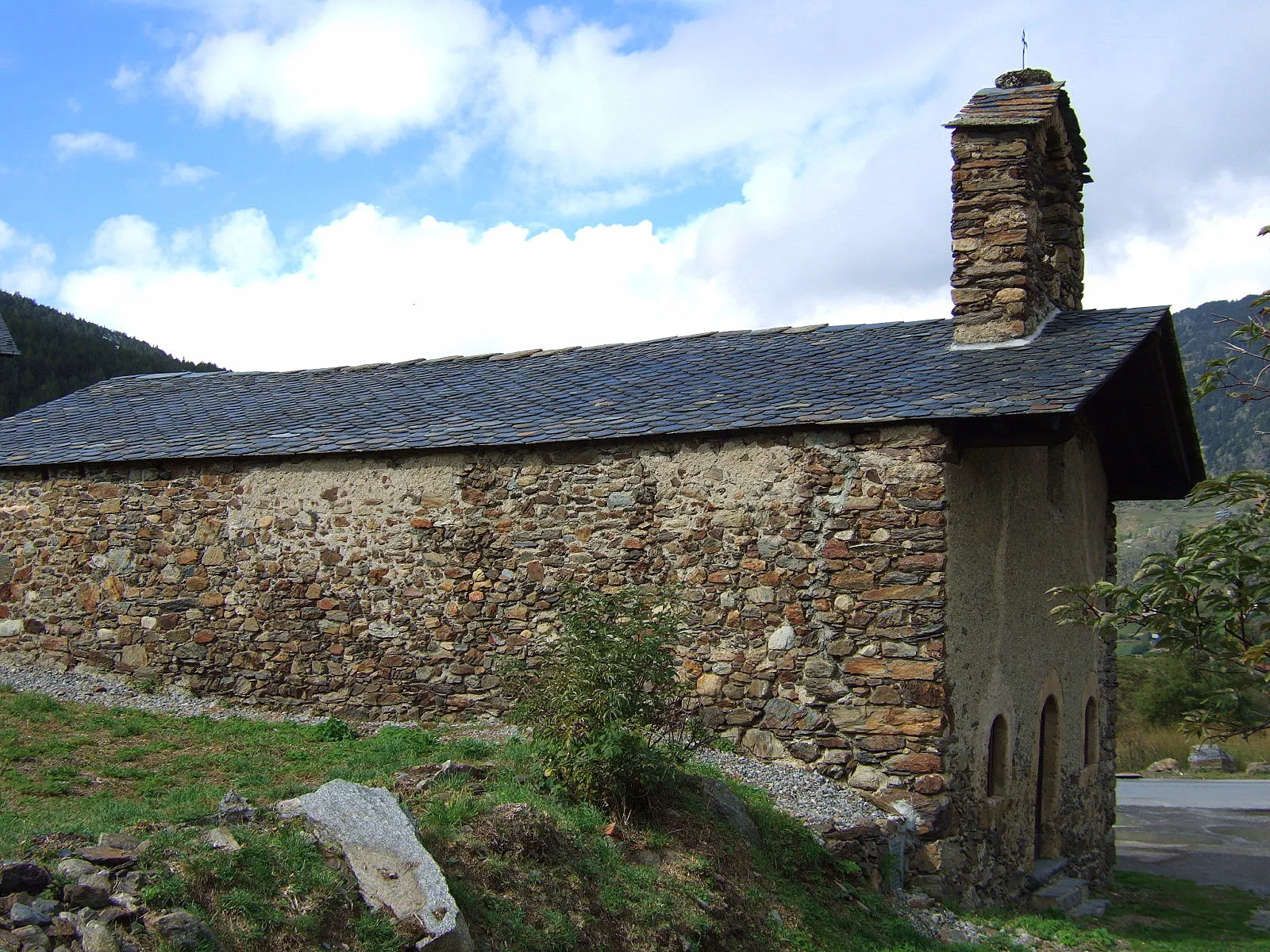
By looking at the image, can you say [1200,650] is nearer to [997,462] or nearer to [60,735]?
[997,462]

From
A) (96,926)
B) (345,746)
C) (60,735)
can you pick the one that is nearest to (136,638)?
(60,735)

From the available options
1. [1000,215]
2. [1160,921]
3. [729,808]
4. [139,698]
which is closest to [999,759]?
[1160,921]

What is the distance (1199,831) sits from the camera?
1504 centimetres

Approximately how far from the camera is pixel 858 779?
8477 mm

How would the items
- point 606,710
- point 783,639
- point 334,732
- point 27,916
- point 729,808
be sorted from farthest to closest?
point 334,732 → point 783,639 → point 729,808 → point 606,710 → point 27,916

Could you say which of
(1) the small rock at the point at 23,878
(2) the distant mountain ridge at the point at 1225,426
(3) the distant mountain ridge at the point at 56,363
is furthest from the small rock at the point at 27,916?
(2) the distant mountain ridge at the point at 1225,426

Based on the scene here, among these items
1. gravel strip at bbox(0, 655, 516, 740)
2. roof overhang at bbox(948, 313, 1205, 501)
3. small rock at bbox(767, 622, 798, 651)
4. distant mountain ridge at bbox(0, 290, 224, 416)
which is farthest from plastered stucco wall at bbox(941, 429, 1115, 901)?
distant mountain ridge at bbox(0, 290, 224, 416)

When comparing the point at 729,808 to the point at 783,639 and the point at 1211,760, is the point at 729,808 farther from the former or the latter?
the point at 1211,760

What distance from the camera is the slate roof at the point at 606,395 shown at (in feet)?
29.5

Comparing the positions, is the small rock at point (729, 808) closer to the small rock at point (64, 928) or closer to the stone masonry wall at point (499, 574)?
the stone masonry wall at point (499, 574)

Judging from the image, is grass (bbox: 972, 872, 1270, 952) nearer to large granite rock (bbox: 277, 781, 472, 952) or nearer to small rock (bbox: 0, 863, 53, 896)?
large granite rock (bbox: 277, 781, 472, 952)

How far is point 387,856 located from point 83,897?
1319mm

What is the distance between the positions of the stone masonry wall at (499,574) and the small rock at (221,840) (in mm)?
4525

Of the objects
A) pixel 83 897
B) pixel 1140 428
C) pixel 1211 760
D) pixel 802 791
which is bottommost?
pixel 1211 760
